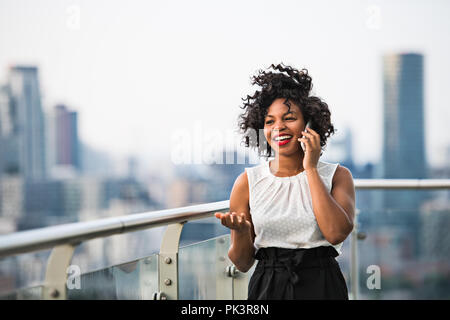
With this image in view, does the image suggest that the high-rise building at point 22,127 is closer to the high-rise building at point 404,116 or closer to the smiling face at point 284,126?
the high-rise building at point 404,116

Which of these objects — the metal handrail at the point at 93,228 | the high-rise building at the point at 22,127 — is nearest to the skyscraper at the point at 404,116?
the high-rise building at the point at 22,127

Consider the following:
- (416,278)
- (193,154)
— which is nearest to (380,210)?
(416,278)

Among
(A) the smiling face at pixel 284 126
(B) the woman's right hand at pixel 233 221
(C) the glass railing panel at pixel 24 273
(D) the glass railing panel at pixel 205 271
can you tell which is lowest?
(D) the glass railing panel at pixel 205 271

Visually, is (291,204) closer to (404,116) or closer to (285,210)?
(285,210)

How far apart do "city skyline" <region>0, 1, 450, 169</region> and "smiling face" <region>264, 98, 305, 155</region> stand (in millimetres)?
13409

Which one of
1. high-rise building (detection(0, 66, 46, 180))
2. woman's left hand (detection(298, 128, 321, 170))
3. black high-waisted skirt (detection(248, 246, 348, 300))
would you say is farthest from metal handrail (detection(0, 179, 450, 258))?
high-rise building (detection(0, 66, 46, 180))

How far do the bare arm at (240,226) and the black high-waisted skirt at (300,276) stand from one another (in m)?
0.07

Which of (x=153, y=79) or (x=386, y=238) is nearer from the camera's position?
(x=386, y=238)

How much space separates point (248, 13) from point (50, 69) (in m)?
26.6

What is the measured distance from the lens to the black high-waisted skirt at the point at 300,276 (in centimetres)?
157

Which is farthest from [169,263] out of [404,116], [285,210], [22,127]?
[22,127]

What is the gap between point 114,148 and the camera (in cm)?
4531

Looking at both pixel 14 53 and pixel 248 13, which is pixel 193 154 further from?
pixel 14 53

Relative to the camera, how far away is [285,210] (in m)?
1.63
